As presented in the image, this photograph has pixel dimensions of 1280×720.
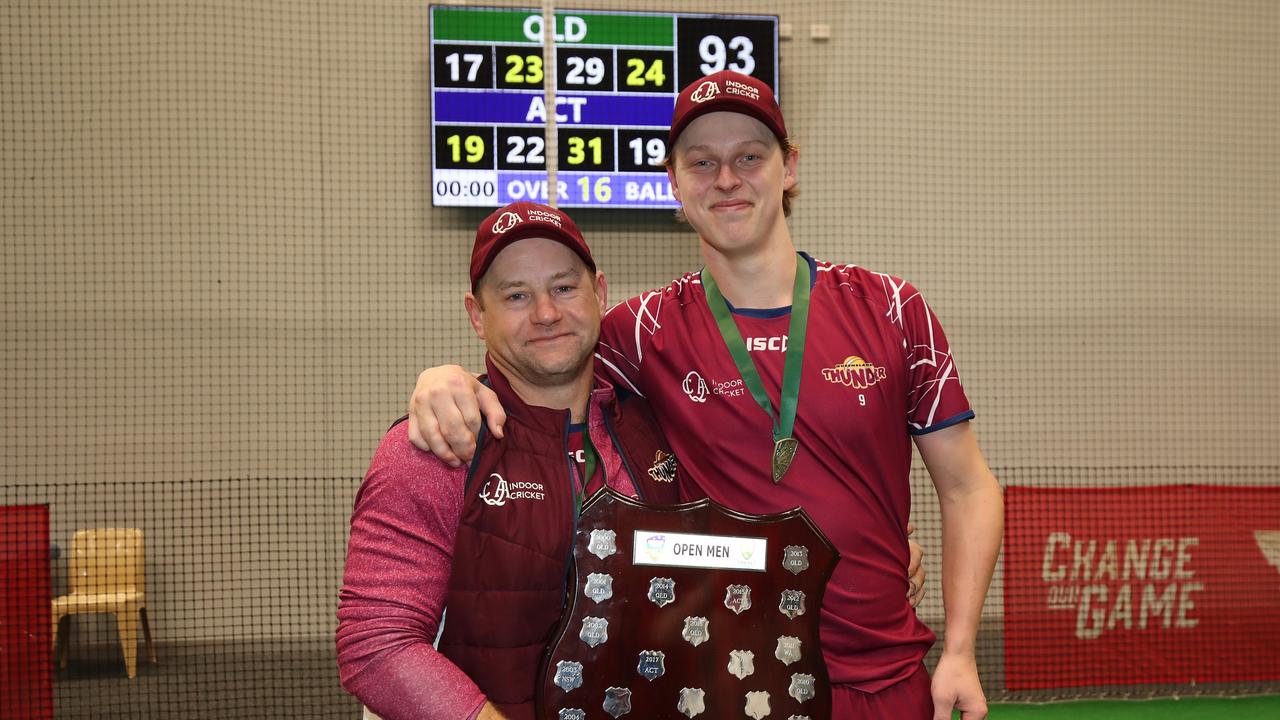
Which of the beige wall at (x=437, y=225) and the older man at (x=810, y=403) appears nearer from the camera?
the older man at (x=810, y=403)

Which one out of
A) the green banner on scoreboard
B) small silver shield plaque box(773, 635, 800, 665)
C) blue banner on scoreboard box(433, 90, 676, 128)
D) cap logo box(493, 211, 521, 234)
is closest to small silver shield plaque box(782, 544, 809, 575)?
small silver shield plaque box(773, 635, 800, 665)

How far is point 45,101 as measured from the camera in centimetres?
741

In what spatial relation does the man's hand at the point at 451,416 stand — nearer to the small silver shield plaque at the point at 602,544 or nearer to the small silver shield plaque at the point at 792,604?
the small silver shield plaque at the point at 602,544

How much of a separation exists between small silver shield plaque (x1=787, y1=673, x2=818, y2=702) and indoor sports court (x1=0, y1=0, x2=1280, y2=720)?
4937 mm

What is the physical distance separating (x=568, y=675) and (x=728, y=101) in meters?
1.12

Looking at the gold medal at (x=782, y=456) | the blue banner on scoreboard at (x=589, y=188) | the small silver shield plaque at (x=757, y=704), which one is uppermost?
the blue banner on scoreboard at (x=589, y=188)

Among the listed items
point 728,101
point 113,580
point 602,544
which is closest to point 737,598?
point 602,544

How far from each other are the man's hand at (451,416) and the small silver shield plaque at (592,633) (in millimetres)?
358

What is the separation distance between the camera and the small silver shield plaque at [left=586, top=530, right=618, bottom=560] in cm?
165

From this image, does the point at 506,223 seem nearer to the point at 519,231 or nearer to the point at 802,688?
the point at 519,231

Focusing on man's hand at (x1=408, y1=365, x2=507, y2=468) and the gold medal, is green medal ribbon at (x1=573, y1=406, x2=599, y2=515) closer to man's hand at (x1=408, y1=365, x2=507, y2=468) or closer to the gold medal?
man's hand at (x1=408, y1=365, x2=507, y2=468)

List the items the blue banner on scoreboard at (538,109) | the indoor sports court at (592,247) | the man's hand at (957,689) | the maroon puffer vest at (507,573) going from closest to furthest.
Result: the maroon puffer vest at (507,573) → the man's hand at (957,689) → the indoor sports court at (592,247) → the blue banner on scoreboard at (538,109)

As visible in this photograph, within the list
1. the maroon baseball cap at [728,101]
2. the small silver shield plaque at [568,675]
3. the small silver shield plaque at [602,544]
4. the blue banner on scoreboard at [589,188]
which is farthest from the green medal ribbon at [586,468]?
the blue banner on scoreboard at [589,188]

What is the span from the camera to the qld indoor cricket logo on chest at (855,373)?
198 cm
